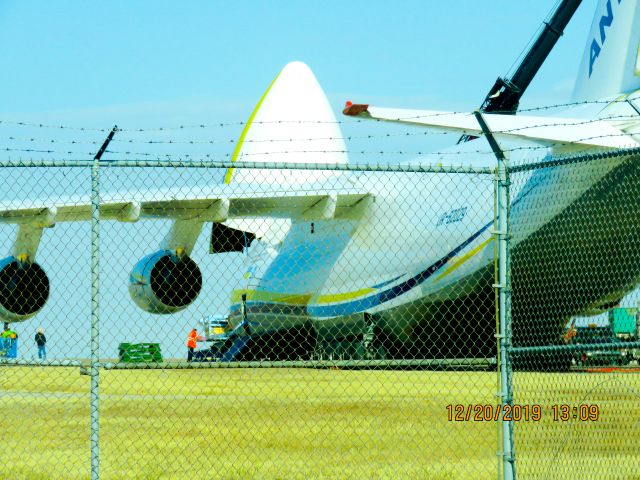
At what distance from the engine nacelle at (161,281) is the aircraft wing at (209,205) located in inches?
25.2

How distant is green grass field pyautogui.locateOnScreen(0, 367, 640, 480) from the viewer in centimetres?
771

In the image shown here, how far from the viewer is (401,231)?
667 inches

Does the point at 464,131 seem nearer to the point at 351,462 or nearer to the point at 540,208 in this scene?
the point at 351,462

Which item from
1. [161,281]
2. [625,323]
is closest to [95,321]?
[161,281]

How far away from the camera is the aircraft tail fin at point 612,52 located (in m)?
13.0

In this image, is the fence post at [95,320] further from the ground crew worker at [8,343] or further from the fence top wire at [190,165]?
the ground crew worker at [8,343]

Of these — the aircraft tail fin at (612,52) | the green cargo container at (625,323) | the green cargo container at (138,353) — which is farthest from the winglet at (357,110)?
the green cargo container at (625,323)

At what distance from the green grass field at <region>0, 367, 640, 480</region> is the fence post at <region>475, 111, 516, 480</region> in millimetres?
680

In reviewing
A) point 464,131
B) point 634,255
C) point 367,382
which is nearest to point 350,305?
point 367,382

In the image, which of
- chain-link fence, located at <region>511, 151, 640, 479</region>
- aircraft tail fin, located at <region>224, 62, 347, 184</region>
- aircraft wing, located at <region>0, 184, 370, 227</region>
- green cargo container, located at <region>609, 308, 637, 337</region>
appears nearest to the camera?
chain-link fence, located at <region>511, 151, 640, 479</region>

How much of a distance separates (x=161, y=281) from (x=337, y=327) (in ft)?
12.4

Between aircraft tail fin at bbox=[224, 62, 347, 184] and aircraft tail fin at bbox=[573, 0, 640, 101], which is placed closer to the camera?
aircraft tail fin at bbox=[573, 0, 640, 101]

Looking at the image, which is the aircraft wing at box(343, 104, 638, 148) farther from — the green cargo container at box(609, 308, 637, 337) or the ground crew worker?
the green cargo container at box(609, 308, 637, 337)

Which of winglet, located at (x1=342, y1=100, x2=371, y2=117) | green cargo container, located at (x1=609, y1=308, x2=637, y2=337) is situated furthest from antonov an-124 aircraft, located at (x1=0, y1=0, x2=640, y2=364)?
green cargo container, located at (x1=609, y1=308, x2=637, y2=337)
